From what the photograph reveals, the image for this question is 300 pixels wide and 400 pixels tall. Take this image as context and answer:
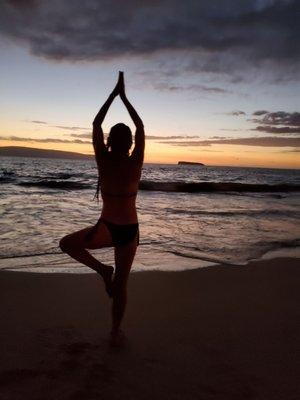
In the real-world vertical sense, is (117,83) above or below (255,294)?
above

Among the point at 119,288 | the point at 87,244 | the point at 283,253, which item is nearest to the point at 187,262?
the point at 283,253

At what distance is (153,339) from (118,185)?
1.43 meters

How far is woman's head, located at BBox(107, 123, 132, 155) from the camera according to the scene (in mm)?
3076

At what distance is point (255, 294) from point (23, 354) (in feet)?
9.43

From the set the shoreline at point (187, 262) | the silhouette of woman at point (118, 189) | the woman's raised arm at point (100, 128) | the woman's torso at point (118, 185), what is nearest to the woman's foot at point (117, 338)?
the silhouette of woman at point (118, 189)

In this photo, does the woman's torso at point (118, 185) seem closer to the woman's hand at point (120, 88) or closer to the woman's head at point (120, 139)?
the woman's head at point (120, 139)

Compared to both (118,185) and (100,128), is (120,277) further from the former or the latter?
(100,128)

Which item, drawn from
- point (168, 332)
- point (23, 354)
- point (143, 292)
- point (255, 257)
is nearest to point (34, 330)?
point (23, 354)

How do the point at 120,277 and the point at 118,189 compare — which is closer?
the point at 118,189

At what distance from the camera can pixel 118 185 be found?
312 cm

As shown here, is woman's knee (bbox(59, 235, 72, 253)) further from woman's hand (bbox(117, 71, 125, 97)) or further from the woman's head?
woman's hand (bbox(117, 71, 125, 97))

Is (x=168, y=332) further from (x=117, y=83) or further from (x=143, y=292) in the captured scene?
(x=117, y=83)

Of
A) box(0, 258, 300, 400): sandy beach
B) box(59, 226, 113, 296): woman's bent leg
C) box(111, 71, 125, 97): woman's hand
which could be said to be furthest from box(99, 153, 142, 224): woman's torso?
box(0, 258, 300, 400): sandy beach

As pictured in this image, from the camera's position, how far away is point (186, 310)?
13.8ft
